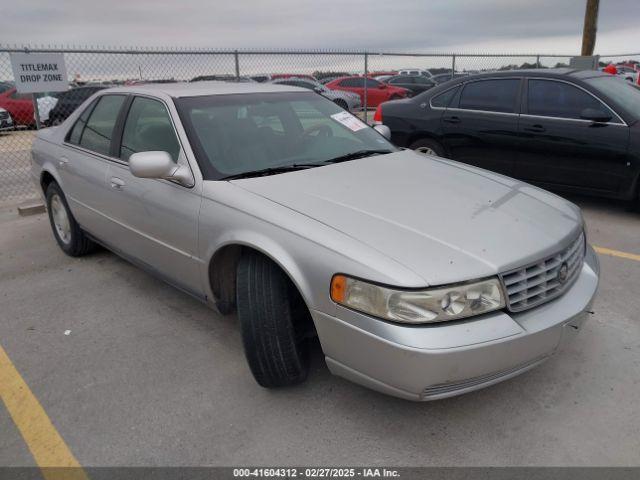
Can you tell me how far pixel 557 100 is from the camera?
223 inches

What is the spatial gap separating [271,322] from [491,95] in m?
4.77

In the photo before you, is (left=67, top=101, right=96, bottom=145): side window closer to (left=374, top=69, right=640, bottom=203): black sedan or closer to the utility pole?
(left=374, top=69, right=640, bottom=203): black sedan

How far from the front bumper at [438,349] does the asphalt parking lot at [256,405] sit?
33 centimetres

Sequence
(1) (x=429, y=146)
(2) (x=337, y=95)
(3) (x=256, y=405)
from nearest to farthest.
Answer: (3) (x=256, y=405), (1) (x=429, y=146), (2) (x=337, y=95)

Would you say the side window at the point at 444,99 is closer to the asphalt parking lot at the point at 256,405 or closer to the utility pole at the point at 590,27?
the asphalt parking lot at the point at 256,405

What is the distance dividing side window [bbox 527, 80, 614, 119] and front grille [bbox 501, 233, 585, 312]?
138 inches

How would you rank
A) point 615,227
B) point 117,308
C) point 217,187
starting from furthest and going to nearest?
point 615,227 < point 117,308 < point 217,187

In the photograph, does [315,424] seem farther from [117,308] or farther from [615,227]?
[615,227]

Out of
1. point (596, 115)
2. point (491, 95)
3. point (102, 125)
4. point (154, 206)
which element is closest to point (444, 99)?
point (491, 95)

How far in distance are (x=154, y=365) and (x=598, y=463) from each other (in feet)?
7.46

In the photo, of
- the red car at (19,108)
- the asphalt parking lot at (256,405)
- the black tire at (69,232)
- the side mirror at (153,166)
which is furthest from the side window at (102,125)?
the red car at (19,108)

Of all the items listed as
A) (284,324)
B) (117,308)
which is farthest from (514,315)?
(117,308)

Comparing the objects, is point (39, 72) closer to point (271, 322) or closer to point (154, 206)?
point (154, 206)

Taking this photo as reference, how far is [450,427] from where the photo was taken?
2.46 meters
